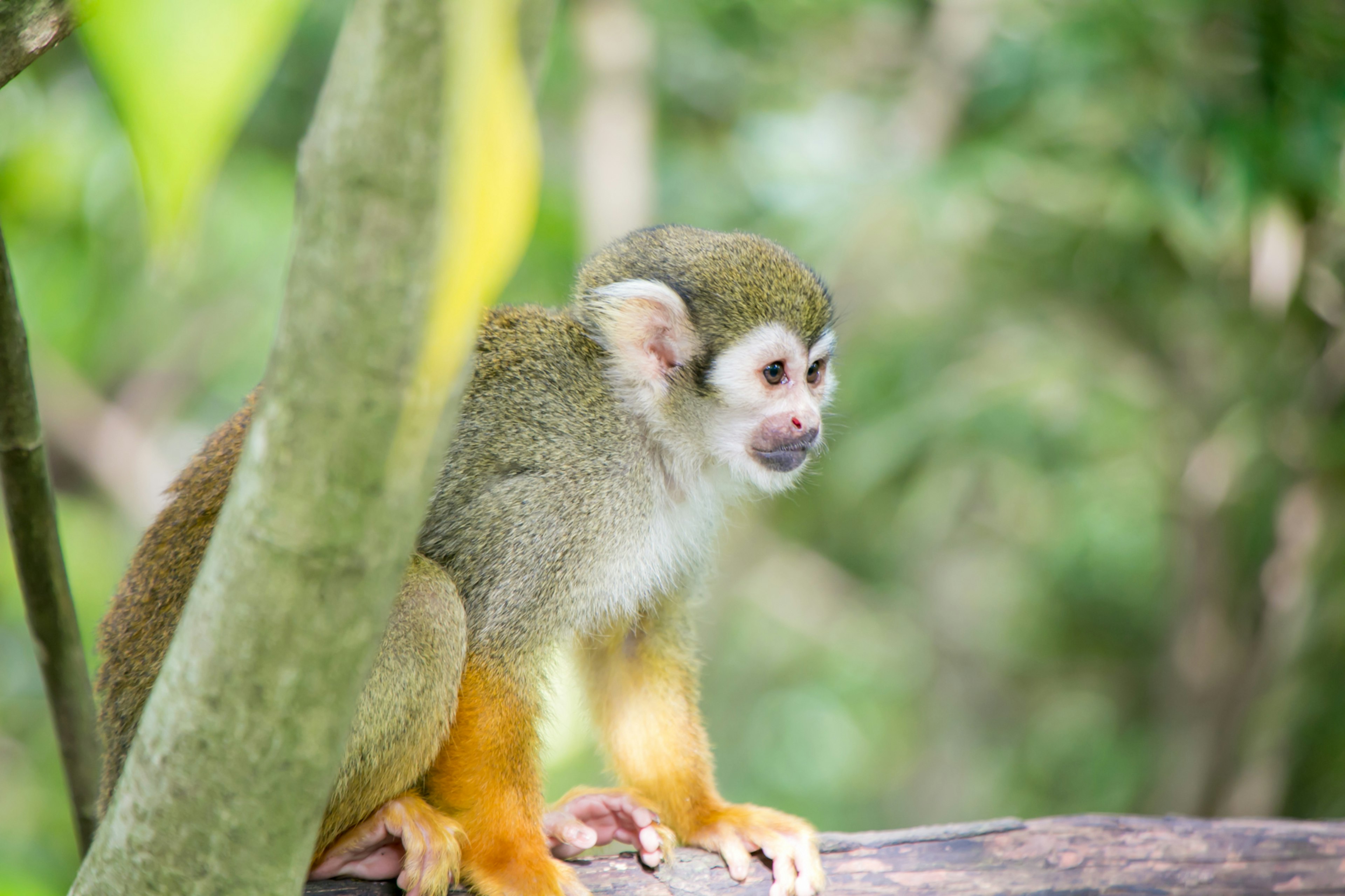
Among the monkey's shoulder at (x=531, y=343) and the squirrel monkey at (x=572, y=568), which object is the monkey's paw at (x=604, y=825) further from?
the monkey's shoulder at (x=531, y=343)

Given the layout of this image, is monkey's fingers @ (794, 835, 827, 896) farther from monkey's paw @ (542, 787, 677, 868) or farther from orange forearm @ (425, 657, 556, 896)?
orange forearm @ (425, 657, 556, 896)

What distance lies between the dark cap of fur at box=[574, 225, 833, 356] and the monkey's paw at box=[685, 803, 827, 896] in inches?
41.3

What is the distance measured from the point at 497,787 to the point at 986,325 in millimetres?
4311

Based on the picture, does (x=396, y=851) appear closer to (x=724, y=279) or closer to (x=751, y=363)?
(x=751, y=363)

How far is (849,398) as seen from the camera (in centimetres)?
600

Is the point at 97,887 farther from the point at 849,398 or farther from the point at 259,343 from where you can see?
the point at 259,343

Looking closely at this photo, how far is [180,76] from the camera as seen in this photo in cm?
51

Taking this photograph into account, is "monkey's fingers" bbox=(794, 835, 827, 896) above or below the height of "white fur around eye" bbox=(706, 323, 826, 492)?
below

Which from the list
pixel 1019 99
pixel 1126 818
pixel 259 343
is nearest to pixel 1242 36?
pixel 1019 99

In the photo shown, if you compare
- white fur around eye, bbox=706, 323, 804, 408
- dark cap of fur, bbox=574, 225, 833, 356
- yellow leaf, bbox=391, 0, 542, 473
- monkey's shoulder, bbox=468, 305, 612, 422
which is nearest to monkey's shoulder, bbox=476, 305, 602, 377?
monkey's shoulder, bbox=468, 305, 612, 422

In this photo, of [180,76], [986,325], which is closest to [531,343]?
[180,76]

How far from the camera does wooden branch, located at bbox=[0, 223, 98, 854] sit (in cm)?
157

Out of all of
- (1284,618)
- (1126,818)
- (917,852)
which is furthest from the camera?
(1284,618)

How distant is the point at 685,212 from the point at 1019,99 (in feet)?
6.39
